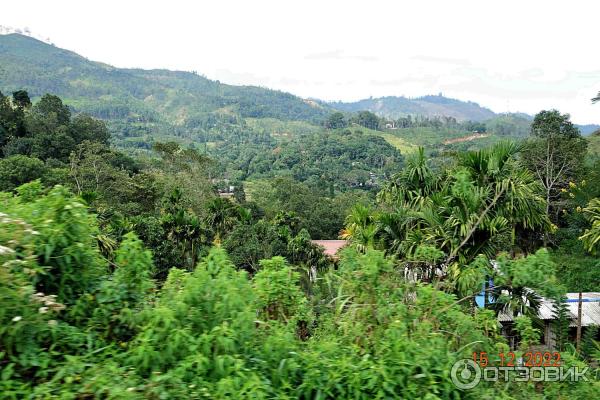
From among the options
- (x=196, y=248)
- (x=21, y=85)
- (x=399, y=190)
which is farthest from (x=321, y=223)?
(x=21, y=85)

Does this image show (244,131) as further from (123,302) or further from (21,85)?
(123,302)

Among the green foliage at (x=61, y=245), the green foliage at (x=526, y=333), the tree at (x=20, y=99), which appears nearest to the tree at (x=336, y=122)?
the tree at (x=20, y=99)

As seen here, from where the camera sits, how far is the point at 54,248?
2.48 metres

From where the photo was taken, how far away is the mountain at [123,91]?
110 m

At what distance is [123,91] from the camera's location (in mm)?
143125

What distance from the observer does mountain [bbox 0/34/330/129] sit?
10975 cm

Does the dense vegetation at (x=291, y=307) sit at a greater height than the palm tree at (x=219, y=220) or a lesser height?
greater
